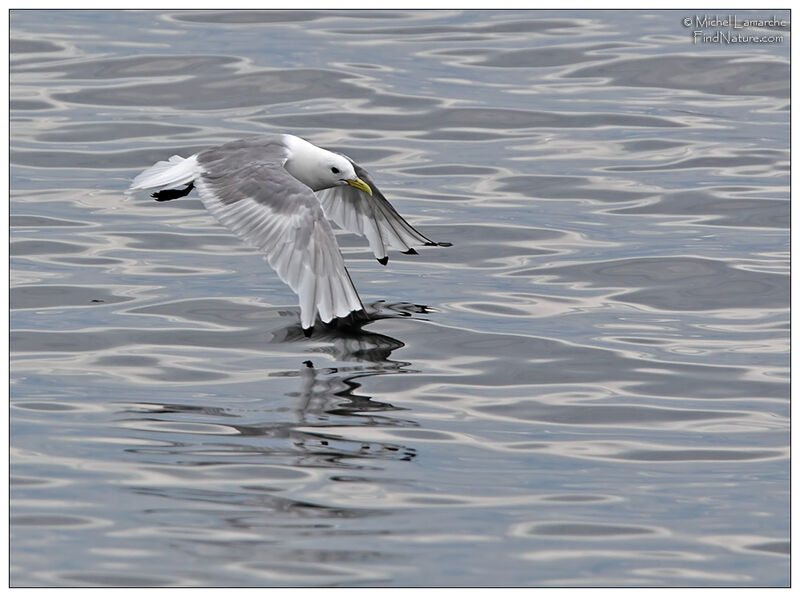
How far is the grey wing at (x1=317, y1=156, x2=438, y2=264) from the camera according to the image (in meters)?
11.7

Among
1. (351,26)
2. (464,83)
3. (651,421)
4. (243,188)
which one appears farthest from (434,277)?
(351,26)

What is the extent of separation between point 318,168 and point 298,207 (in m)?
1.39

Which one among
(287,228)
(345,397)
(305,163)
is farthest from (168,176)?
(345,397)

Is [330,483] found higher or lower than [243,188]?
lower

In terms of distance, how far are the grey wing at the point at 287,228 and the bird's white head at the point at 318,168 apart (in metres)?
0.47

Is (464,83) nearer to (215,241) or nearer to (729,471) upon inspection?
(215,241)

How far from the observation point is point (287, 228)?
985 centimetres

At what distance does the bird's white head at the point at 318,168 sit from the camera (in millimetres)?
11312

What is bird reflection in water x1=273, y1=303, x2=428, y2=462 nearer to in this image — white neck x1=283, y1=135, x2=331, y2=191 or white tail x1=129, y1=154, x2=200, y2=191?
white neck x1=283, y1=135, x2=331, y2=191

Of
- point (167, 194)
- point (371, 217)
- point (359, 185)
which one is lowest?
point (371, 217)

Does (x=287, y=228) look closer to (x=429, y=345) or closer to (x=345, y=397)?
(x=429, y=345)

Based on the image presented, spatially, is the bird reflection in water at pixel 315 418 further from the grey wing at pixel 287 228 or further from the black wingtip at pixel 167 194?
the black wingtip at pixel 167 194

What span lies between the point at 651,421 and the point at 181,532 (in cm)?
284

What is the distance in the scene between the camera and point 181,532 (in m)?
6.59
